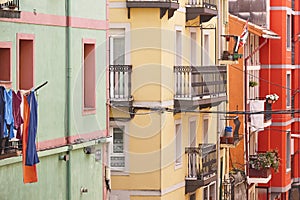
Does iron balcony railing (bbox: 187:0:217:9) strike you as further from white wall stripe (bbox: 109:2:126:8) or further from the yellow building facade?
white wall stripe (bbox: 109:2:126:8)

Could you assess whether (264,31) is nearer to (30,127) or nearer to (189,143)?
(189,143)

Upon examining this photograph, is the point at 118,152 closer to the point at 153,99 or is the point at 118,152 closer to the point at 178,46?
the point at 153,99

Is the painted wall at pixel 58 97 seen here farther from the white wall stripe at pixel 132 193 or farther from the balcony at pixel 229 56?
the balcony at pixel 229 56

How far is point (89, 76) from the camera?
30844 mm

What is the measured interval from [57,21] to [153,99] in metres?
8.27

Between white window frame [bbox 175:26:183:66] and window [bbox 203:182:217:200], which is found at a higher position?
white window frame [bbox 175:26:183:66]

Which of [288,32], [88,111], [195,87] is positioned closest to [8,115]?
[88,111]

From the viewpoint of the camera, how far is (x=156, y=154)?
35.7 m

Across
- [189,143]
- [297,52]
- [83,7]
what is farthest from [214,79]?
[297,52]

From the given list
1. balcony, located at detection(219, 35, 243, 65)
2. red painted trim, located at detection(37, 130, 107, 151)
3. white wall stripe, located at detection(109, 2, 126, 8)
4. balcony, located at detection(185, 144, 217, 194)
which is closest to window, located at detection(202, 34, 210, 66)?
balcony, located at detection(219, 35, 243, 65)

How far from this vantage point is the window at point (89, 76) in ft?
100

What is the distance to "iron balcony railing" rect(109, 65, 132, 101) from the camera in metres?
34.8

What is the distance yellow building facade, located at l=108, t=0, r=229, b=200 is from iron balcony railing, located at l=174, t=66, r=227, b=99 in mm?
30

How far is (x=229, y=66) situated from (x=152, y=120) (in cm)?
1264
